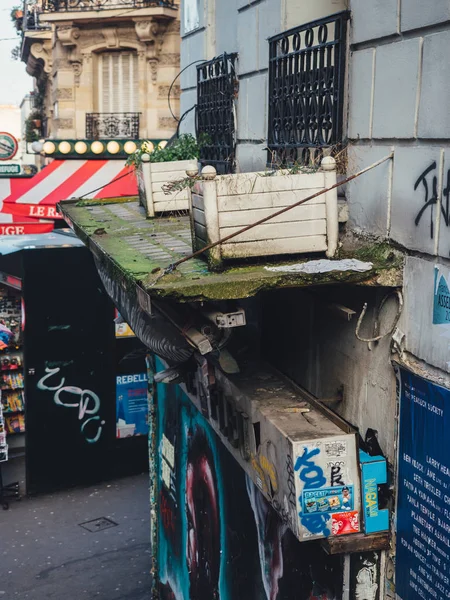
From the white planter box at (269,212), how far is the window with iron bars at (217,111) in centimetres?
282

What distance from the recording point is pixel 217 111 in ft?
27.1

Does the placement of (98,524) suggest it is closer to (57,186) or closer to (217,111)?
(217,111)

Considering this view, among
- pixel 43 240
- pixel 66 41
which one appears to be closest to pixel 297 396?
pixel 43 240

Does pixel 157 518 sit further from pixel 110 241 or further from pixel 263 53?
pixel 263 53

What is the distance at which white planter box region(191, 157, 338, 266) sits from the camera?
493 centimetres

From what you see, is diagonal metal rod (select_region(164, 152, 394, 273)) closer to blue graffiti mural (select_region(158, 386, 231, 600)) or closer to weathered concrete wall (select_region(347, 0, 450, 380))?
weathered concrete wall (select_region(347, 0, 450, 380))

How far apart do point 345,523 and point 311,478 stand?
350 millimetres

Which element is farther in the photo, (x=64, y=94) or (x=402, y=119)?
(x=64, y=94)

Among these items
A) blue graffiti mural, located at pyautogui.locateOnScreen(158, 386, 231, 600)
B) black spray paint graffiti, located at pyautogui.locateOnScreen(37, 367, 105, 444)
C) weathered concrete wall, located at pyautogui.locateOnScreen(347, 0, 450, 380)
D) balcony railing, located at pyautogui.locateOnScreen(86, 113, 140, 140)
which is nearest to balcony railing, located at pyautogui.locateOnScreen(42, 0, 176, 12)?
balcony railing, located at pyautogui.locateOnScreen(86, 113, 140, 140)

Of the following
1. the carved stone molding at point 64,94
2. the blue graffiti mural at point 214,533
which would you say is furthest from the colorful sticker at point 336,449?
the carved stone molding at point 64,94

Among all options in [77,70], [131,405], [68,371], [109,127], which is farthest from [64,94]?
[131,405]

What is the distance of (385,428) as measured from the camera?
4949mm

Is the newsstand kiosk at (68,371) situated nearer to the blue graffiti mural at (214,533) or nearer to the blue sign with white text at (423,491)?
the blue graffiti mural at (214,533)

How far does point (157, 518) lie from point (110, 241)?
4709mm
